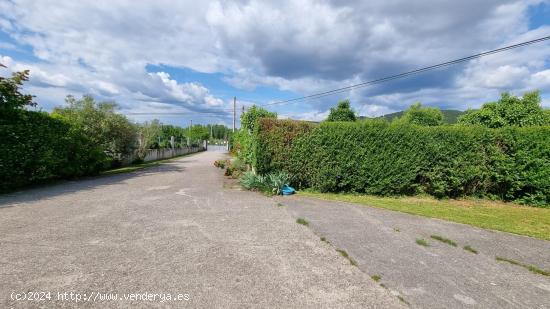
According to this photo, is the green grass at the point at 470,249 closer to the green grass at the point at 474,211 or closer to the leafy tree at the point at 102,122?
the green grass at the point at 474,211

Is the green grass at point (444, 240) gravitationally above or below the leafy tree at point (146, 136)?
below

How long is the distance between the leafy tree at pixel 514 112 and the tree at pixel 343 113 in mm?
9236

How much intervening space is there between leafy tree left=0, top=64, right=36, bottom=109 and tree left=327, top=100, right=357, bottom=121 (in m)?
19.7

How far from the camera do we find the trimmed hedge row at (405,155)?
8.87 meters

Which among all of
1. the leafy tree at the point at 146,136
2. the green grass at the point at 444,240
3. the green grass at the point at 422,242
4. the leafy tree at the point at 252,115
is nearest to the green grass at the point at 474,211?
the green grass at the point at 444,240

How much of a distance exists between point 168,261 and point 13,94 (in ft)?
29.3

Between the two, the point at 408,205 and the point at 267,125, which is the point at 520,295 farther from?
the point at 267,125

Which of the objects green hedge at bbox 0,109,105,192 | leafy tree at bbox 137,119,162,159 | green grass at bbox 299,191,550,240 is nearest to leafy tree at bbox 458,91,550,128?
green grass at bbox 299,191,550,240

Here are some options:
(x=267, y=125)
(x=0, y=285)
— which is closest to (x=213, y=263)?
(x=0, y=285)

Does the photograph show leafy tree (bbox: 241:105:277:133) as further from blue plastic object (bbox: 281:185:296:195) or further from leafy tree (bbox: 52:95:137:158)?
leafy tree (bbox: 52:95:137:158)

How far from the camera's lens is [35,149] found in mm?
8742

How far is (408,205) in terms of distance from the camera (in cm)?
788

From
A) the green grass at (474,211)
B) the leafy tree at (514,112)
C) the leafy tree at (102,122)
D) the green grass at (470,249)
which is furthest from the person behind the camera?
the leafy tree at (102,122)

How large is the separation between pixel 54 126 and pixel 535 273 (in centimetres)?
1330
